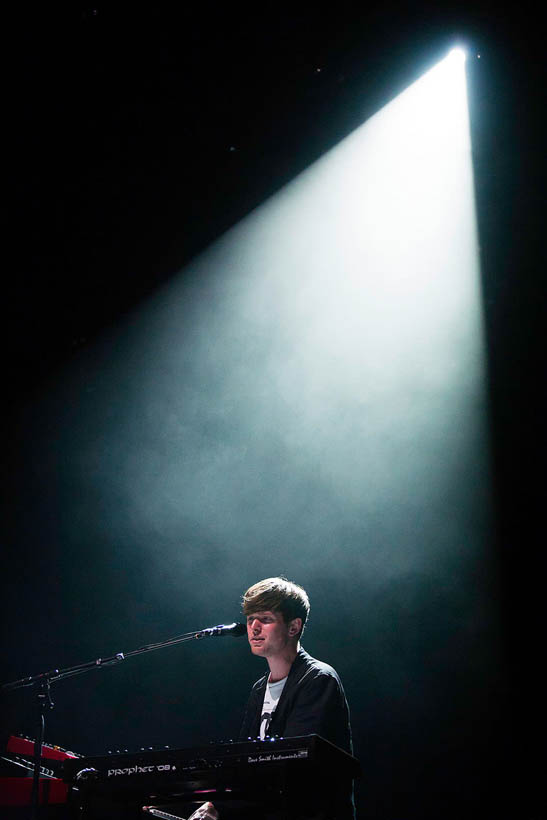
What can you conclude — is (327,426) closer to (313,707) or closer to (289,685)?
(289,685)

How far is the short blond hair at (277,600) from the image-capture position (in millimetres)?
3039

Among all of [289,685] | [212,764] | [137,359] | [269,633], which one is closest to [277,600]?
[269,633]

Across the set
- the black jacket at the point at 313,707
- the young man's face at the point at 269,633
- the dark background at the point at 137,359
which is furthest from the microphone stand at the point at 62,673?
the dark background at the point at 137,359

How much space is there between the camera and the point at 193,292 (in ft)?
17.0

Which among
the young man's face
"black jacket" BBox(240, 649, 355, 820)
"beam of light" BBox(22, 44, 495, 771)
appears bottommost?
"black jacket" BBox(240, 649, 355, 820)

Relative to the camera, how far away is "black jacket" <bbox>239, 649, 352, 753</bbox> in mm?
2543

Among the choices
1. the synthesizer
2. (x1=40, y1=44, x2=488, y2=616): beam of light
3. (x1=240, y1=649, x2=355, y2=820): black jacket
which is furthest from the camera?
(x1=40, y1=44, x2=488, y2=616): beam of light

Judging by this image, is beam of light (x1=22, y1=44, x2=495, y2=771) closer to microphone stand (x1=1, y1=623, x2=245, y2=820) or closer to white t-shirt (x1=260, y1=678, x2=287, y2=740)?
white t-shirt (x1=260, y1=678, x2=287, y2=740)

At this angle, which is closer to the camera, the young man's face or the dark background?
Result: the young man's face

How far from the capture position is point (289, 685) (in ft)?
9.25

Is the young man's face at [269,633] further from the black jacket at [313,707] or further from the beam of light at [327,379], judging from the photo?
the beam of light at [327,379]

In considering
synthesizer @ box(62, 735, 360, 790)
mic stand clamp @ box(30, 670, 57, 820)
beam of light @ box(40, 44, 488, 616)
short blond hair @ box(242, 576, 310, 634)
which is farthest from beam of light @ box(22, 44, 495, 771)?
synthesizer @ box(62, 735, 360, 790)

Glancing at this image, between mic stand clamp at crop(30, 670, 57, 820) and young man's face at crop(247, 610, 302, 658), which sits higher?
young man's face at crop(247, 610, 302, 658)

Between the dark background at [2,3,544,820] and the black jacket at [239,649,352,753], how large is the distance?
1.34 meters
